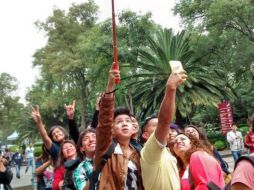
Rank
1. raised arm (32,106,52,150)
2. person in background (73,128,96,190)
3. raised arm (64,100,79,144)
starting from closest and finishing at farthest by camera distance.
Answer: person in background (73,128,96,190), raised arm (64,100,79,144), raised arm (32,106,52,150)

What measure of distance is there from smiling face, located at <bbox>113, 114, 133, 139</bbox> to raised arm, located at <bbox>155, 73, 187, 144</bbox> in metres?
0.53

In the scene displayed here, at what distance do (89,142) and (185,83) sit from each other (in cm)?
2269

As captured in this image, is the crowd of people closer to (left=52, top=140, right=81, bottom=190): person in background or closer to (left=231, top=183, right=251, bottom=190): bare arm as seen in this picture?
(left=231, top=183, right=251, bottom=190): bare arm

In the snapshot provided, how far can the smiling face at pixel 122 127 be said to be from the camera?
10.4ft

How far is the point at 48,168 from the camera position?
6074mm

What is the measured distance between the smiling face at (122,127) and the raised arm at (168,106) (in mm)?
533

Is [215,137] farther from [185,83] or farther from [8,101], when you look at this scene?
[8,101]

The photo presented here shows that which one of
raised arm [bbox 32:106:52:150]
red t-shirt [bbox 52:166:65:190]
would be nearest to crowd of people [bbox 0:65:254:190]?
red t-shirt [bbox 52:166:65:190]

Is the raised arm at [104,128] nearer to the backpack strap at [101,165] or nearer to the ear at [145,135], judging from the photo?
the backpack strap at [101,165]

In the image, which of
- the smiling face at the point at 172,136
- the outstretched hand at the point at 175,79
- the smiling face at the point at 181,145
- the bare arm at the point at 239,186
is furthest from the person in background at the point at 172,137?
the bare arm at the point at 239,186

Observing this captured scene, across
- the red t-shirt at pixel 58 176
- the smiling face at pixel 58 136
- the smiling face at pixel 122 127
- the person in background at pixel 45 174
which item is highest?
the smiling face at pixel 122 127

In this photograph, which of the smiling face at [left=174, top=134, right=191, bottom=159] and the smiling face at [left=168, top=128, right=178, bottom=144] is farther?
the smiling face at [left=168, top=128, right=178, bottom=144]

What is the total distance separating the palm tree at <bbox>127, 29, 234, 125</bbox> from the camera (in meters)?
26.6

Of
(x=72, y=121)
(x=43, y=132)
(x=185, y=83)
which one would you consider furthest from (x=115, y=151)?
(x=185, y=83)
